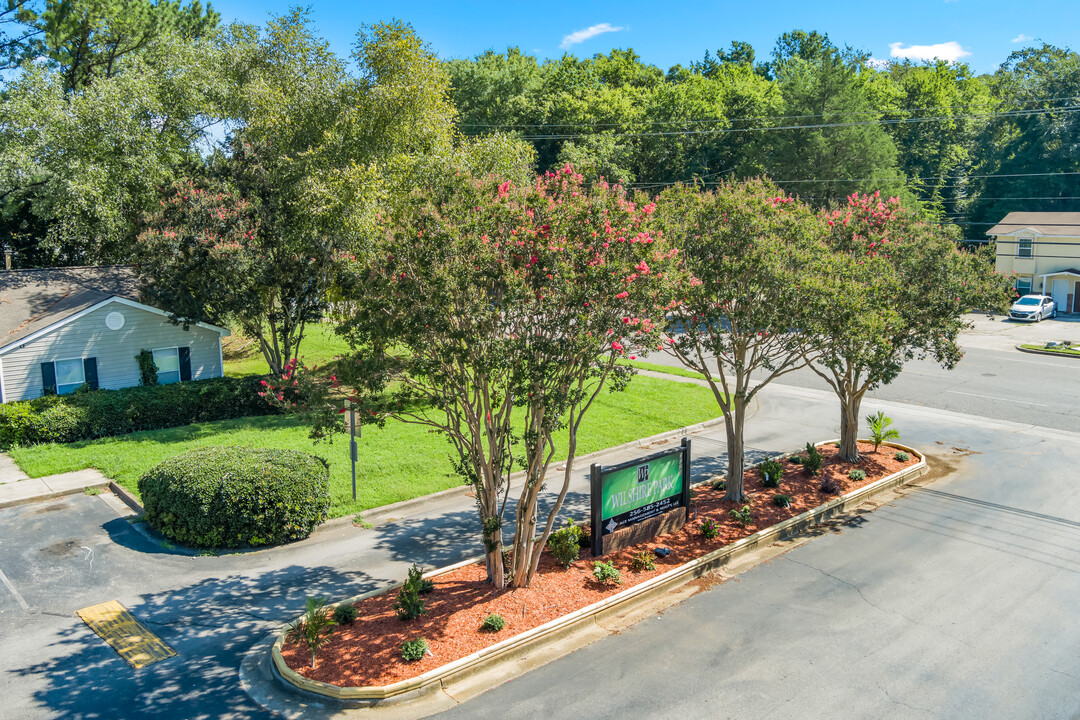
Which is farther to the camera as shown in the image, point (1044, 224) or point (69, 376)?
point (1044, 224)

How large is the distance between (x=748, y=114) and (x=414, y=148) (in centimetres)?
3916

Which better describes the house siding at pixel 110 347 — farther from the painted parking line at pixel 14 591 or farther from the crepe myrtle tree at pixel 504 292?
the crepe myrtle tree at pixel 504 292

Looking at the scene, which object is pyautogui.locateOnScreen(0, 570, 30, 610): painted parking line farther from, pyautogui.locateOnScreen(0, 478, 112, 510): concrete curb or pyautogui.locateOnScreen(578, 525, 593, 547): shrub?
pyautogui.locateOnScreen(578, 525, 593, 547): shrub

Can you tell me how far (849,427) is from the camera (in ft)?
58.9

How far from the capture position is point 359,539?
13.9 metres

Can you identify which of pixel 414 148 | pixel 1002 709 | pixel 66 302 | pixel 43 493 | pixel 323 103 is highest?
pixel 323 103

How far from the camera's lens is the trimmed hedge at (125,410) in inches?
751

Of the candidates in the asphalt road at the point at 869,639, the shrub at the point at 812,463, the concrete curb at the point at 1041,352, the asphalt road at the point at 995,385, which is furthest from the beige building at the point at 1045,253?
the asphalt road at the point at 869,639

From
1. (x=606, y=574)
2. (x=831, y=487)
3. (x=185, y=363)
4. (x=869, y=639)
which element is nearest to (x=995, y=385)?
(x=831, y=487)

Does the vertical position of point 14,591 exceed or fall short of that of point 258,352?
it falls short

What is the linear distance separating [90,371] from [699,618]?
2091 centimetres

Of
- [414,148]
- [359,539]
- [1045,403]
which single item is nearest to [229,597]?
[359,539]

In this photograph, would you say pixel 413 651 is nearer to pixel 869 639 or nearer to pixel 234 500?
pixel 234 500

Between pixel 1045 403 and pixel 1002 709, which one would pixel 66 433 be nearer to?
pixel 1002 709
